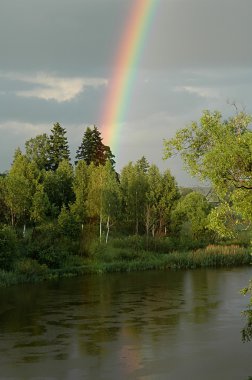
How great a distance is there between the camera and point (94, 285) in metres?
44.2

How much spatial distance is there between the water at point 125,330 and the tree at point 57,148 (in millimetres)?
39441

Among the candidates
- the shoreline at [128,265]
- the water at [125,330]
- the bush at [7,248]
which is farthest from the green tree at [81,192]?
the bush at [7,248]

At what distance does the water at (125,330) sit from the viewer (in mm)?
21531

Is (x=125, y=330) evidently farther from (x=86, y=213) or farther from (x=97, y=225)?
(x=97, y=225)

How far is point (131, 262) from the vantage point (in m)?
54.8

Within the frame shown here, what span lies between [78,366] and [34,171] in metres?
39.4

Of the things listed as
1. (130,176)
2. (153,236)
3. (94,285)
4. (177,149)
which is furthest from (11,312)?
(130,176)

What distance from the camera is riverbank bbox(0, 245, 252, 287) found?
45.8m

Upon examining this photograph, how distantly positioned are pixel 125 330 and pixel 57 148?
191ft

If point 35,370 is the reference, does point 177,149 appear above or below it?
above

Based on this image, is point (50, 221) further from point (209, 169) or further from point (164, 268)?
point (209, 169)

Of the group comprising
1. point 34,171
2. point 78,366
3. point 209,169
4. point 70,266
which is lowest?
point 78,366

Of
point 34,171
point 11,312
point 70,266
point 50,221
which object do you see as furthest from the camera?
point 34,171

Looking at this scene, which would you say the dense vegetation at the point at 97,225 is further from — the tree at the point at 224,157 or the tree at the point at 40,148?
the tree at the point at 224,157
